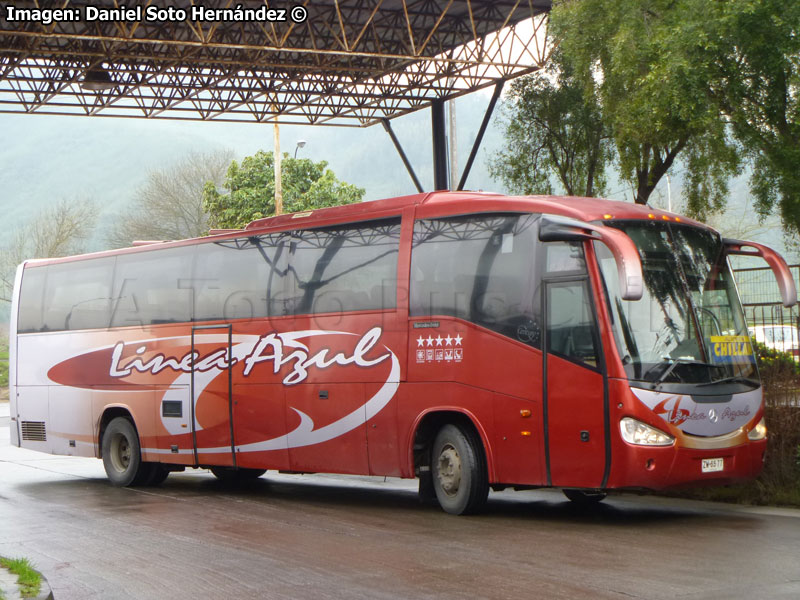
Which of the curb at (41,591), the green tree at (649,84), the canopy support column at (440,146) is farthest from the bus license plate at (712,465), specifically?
the canopy support column at (440,146)

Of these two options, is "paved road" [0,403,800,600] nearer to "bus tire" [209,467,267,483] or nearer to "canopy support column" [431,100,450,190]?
"bus tire" [209,467,267,483]

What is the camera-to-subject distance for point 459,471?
12.1 m

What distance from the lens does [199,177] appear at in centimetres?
9050

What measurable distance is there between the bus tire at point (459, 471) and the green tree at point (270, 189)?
148 ft

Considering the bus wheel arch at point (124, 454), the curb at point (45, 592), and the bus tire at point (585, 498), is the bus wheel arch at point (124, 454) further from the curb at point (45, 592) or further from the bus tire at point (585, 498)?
the curb at point (45, 592)

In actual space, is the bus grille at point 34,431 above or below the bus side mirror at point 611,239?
below

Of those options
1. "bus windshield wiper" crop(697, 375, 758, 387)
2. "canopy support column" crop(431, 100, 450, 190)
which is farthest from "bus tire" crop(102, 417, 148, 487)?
"canopy support column" crop(431, 100, 450, 190)

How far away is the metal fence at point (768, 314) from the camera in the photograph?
13984mm

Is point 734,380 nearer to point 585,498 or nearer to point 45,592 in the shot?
point 585,498

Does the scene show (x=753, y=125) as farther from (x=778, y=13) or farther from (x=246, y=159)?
(x=246, y=159)

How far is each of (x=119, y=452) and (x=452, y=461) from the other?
698 centimetres

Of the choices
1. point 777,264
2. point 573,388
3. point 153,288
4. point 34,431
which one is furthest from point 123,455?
point 777,264

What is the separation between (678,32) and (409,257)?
6.11 meters

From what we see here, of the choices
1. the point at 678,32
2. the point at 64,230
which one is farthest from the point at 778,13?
the point at 64,230
